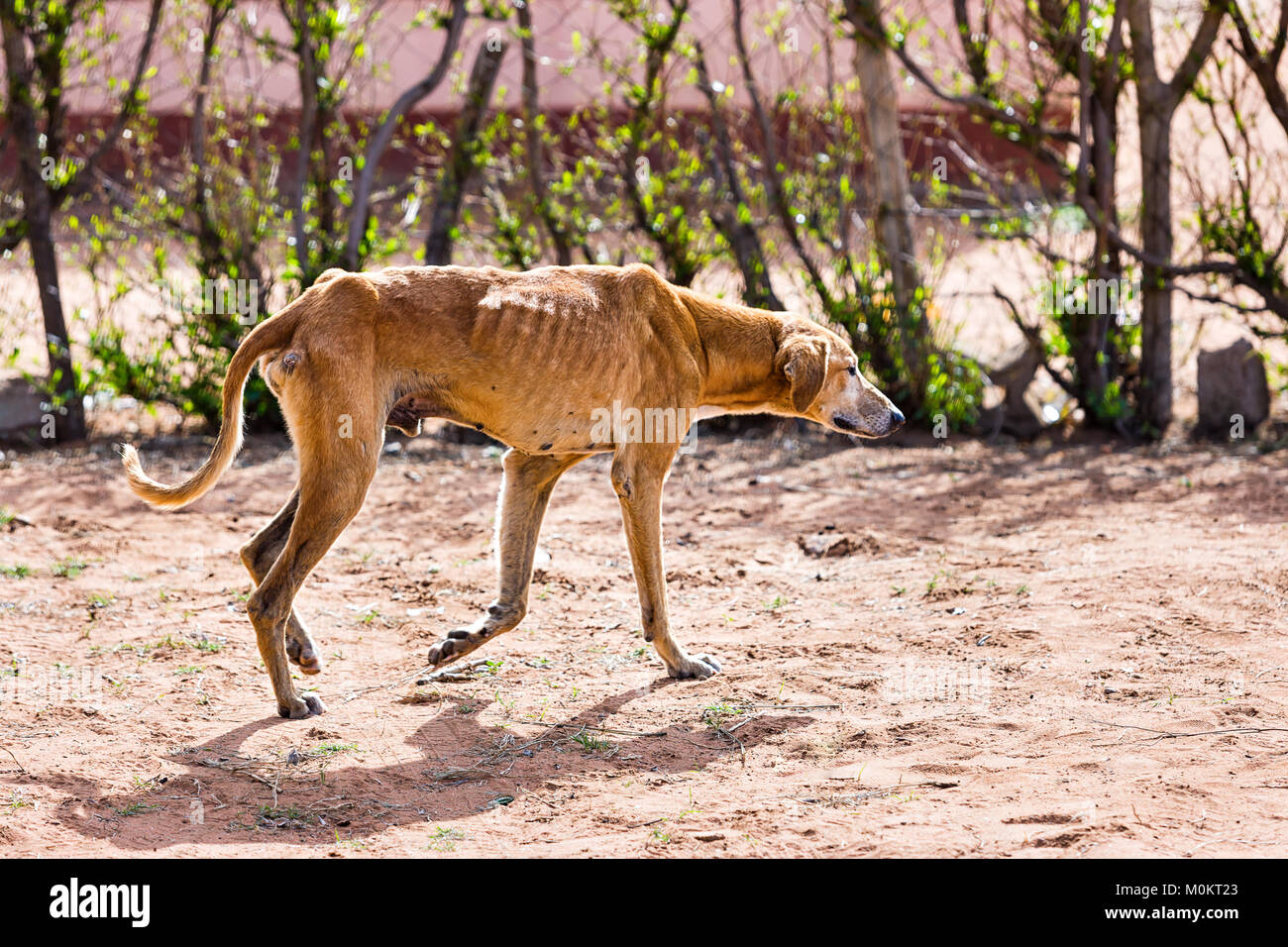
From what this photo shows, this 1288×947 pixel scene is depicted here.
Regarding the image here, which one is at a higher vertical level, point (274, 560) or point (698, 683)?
point (274, 560)

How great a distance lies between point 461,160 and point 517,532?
540cm

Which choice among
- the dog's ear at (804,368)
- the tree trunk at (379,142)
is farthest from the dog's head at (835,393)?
the tree trunk at (379,142)

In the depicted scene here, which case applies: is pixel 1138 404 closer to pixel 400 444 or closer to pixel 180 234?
pixel 400 444

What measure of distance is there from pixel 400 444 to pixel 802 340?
16.9ft

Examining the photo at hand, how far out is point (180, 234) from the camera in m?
10.2

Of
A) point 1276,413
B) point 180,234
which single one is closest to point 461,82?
point 180,234

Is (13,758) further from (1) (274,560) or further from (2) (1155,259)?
(2) (1155,259)

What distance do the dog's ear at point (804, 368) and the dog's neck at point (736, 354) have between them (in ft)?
0.30

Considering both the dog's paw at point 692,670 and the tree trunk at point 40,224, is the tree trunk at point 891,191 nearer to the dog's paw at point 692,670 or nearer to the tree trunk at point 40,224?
the dog's paw at point 692,670

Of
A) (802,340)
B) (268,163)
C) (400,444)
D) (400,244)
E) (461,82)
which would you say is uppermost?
(461,82)

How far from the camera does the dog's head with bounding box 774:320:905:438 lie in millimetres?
5699

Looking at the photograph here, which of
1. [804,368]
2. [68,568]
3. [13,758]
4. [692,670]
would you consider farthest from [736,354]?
[68,568]

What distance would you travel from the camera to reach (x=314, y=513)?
481 cm

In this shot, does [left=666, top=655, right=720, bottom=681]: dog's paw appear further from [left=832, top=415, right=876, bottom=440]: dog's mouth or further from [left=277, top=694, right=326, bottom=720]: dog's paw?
[left=277, top=694, right=326, bottom=720]: dog's paw
